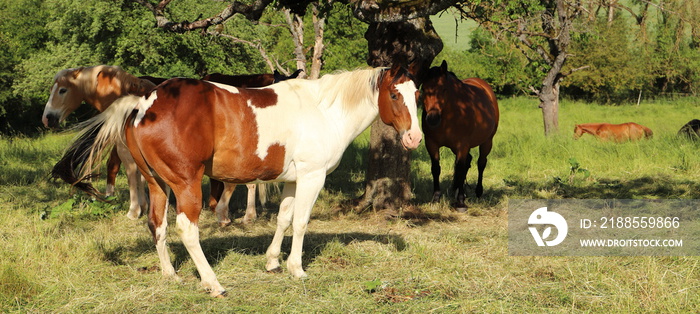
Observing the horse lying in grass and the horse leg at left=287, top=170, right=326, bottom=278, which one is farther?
the horse lying in grass

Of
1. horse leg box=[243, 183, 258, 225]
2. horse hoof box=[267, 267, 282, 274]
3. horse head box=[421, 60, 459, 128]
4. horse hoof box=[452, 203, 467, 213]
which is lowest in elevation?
horse hoof box=[452, 203, 467, 213]

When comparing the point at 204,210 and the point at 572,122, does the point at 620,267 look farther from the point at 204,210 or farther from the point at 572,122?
the point at 572,122

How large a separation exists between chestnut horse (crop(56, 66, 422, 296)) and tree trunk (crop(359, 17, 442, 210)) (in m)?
2.40

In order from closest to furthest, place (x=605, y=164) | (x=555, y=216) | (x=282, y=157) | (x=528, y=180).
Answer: (x=282, y=157)
(x=555, y=216)
(x=528, y=180)
(x=605, y=164)

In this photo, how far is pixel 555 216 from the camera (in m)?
7.64

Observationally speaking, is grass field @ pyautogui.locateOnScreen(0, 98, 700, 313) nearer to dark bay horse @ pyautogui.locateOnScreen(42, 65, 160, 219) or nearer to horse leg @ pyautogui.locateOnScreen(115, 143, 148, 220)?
horse leg @ pyautogui.locateOnScreen(115, 143, 148, 220)

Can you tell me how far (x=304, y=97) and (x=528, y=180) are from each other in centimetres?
644

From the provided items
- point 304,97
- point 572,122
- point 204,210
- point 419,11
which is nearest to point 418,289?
point 304,97

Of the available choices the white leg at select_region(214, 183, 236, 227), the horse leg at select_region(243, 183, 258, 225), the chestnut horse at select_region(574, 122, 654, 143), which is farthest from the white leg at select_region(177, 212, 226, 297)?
the chestnut horse at select_region(574, 122, 654, 143)

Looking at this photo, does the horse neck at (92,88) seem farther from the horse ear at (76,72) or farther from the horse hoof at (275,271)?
the horse hoof at (275,271)

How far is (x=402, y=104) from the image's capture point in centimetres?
517

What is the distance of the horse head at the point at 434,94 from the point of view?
301 inches

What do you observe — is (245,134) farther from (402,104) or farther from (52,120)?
(52,120)

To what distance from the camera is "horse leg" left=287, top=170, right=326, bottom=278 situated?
5172 millimetres
